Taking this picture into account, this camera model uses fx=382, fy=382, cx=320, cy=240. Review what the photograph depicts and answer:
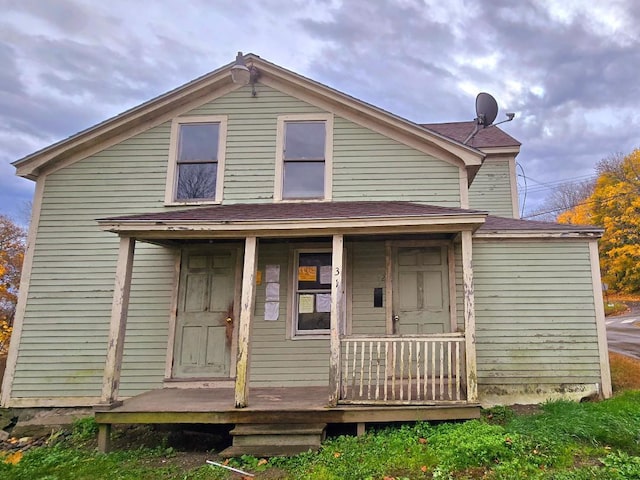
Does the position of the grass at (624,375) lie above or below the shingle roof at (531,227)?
below

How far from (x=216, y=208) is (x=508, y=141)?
7903mm

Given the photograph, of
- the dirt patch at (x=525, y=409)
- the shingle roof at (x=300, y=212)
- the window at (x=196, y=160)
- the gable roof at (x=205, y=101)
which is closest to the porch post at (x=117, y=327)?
the shingle roof at (x=300, y=212)

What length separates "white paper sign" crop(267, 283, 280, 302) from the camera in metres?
6.55

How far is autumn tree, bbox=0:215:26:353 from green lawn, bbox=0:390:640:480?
15.6 meters

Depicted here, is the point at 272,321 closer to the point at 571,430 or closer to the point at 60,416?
the point at 60,416

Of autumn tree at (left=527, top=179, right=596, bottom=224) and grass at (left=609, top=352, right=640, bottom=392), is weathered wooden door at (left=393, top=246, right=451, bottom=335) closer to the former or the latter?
grass at (left=609, top=352, right=640, bottom=392)

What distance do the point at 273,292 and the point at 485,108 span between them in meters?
6.64

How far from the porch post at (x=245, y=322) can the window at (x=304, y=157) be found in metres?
1.85

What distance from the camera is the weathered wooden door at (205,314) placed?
644cm

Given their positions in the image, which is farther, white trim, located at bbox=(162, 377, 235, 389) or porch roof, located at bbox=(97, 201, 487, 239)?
white trim, located at bbox=(162, 377, 235, 389)

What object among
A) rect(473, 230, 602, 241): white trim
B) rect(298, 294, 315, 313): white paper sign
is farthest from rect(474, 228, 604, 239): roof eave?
rect(298, 294, 315, 313): white paper sign

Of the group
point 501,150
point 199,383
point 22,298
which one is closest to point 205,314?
point 199,383

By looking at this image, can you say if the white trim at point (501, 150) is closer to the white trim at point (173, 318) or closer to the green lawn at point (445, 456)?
the green lawn at point (445, 456)

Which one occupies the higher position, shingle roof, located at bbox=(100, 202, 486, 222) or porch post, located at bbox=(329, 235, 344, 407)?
shingle roof, located at bbox=(100, 202, 486, 222)
